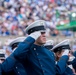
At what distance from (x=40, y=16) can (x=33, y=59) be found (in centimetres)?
1907

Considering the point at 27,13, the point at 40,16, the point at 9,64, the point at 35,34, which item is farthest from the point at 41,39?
the point at 40,16

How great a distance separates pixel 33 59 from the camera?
760 cm

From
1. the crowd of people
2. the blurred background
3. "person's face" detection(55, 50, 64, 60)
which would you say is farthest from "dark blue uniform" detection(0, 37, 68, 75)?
the blurred background

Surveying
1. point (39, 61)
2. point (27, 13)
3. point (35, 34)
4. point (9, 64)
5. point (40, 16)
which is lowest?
point (40, 16)

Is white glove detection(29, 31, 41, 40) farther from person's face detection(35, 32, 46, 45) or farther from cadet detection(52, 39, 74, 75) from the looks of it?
cadet detection(52, 39, 74, 75)

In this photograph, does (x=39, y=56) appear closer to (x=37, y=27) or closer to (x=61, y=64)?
(x=37, y=27)

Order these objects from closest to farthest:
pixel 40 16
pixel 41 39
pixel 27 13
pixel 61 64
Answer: pixel 41 39 → pixel 61 64 → pixel 27 13 → pixel 40 16

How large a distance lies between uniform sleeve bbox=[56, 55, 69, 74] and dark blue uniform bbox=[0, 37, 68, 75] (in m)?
0.42

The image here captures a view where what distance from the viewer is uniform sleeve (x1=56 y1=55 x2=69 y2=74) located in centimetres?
816

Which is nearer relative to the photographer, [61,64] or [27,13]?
[61,64]

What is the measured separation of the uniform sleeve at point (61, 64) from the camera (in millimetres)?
8164

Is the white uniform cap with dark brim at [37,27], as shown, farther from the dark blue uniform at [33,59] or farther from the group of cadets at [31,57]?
the dark blue uniform at [33,59]

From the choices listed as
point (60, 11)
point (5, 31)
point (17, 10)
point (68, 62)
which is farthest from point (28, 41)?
point (60, 11)

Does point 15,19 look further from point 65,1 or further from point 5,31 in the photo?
point 65,1
